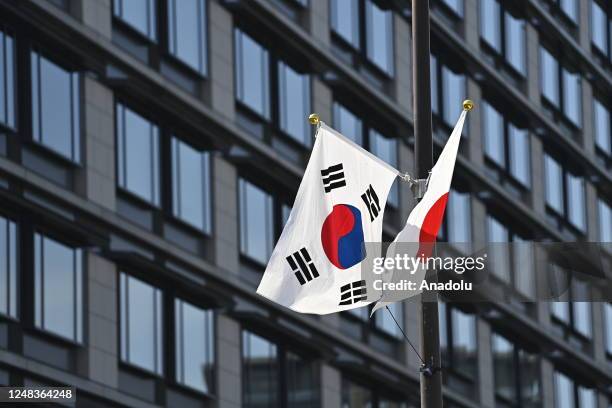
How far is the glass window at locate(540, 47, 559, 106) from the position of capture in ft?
190

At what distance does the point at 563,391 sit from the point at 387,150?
13.1 m

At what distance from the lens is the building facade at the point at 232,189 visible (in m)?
32.6

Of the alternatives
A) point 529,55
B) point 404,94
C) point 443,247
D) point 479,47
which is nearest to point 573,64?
point 529,55

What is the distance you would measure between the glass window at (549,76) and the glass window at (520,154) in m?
2.55

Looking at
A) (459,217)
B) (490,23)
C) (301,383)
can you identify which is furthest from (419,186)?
(490,23)

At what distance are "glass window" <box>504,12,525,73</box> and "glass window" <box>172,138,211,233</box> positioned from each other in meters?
19.1

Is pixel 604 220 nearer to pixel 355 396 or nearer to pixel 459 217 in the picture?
pixel 459 217

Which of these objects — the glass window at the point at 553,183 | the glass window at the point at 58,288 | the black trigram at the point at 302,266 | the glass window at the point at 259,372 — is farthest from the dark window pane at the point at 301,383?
the black trigram at the point at 302,266

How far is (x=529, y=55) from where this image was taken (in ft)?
186

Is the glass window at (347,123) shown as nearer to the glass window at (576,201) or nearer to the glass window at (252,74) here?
the glass window at (252,74)

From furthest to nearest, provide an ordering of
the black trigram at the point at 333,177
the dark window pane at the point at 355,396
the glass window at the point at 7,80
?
the dark window pane at the point at 355,396
the glass window at the point at 7,80
the black trigram at the point at 333,177

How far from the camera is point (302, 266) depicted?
647 inches

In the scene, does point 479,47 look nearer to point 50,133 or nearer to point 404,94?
point 404,94

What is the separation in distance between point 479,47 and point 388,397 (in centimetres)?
1234
